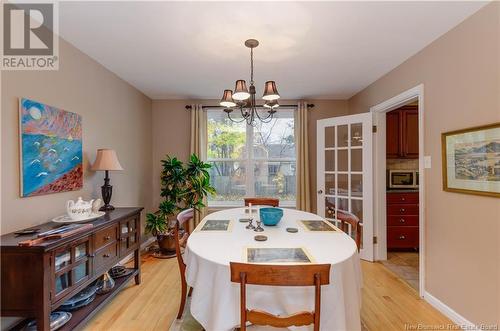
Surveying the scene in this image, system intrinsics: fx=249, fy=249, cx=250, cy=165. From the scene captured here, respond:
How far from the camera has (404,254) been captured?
12.4 feet

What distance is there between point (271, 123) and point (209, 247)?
3.22m

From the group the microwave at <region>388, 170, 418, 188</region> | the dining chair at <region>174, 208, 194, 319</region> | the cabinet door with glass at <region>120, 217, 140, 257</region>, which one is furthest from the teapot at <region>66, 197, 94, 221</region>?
the microwave at <region>388, 170, 418, 188</region>

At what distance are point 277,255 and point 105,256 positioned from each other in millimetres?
1667

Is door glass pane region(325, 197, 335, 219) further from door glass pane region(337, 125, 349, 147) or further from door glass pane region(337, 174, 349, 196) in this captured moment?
door glass pane region(337, 125, 349, 147)

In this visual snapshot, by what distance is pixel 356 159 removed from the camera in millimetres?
3584

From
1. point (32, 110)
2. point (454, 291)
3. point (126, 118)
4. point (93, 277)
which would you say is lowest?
point (454, 291)

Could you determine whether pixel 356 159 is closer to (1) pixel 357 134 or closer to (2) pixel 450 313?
(1) pixel 357 134

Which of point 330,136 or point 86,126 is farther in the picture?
point 330,136

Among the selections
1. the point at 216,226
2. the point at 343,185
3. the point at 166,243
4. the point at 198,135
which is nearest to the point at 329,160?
the point at 343,185

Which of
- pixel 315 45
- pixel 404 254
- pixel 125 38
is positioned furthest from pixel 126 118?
pixel 404 254

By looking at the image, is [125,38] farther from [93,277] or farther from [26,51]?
[93,277]

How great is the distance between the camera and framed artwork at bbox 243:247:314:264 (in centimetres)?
142
